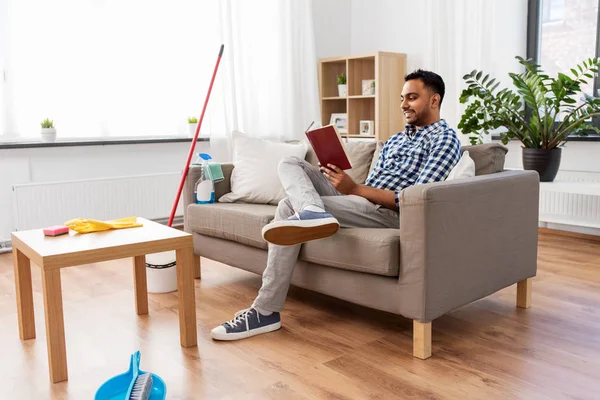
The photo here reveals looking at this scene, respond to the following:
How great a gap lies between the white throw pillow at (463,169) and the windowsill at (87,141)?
2.53 meters

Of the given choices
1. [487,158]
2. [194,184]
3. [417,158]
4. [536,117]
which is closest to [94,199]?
[194,184]

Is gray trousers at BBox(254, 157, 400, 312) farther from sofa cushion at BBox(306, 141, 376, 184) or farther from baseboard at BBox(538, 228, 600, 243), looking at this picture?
baseboard at BBox(538, 228, 600, 243)

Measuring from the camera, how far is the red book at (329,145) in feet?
7.13

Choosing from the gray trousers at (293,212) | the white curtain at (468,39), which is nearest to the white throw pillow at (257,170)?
the gray trousers at (293,212)

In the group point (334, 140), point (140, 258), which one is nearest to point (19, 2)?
point (140, 258)

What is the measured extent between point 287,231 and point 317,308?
0.61 m

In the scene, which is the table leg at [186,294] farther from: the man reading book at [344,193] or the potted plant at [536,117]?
the potted plant at [536,117]

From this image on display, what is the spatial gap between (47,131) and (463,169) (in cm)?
264

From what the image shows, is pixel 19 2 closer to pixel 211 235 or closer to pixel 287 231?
pixel 211 235

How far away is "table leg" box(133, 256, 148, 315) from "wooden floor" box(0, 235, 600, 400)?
47 mm

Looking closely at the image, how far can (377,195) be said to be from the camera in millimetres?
2301

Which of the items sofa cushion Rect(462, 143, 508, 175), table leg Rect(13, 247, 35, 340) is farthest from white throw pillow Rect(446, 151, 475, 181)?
table leg Rect(13, 247, 35, 340)

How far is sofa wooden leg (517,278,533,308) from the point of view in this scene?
2493 mm

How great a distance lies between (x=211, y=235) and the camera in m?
2.87
